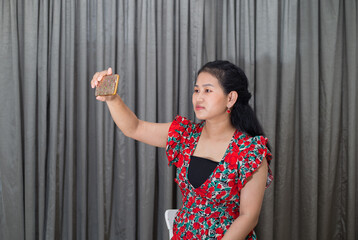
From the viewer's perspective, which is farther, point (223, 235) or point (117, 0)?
point (117, 0)

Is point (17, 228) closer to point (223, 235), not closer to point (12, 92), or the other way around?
point (12, 92)

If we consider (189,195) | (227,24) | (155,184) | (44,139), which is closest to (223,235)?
(189,195)

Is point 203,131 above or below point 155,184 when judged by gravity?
above

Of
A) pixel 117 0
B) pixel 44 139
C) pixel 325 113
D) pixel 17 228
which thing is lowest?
pixel 17 228

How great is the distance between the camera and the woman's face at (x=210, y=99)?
1455mm

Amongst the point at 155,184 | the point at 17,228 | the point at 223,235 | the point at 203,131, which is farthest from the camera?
the point at 155,184

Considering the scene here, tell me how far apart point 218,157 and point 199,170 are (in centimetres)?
10

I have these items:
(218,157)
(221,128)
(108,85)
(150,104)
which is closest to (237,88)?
(221,128)

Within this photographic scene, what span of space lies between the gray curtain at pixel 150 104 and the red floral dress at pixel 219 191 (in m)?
0.87

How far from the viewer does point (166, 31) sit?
93.5 inches

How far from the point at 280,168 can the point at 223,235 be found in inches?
48.9

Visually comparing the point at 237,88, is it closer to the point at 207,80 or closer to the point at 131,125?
the point at 207,80

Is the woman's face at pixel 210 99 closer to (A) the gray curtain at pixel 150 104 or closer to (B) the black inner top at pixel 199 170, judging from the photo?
(B) the black inner top at pixel 199 170

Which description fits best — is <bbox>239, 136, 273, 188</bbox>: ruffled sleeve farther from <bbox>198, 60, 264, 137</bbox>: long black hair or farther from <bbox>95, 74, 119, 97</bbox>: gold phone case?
<bbox>95, 74, 119, 97</bbox>: gold phone case
